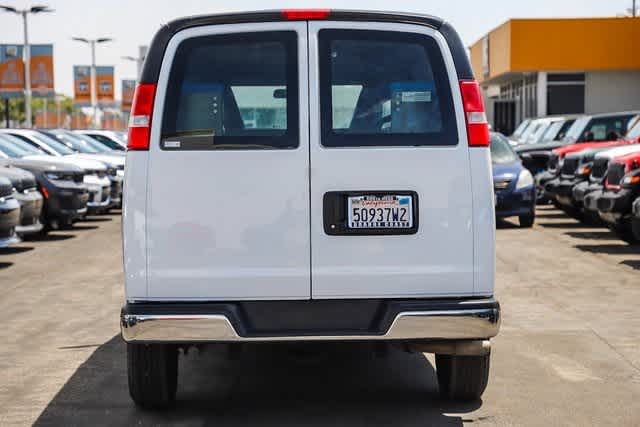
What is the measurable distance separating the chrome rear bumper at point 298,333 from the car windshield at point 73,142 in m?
19.2

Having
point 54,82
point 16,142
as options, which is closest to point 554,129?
point 16,142

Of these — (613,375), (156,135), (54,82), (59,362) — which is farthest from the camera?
(54,82)

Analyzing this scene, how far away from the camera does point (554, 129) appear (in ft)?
86.1

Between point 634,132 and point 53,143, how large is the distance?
1092cm

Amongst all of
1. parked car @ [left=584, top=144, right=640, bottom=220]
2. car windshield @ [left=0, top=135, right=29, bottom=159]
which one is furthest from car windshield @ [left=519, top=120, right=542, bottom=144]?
car windshield @ [left=0, top=135, right=29, bottom=159]

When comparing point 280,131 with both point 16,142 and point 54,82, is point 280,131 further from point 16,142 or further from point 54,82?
point 54,82

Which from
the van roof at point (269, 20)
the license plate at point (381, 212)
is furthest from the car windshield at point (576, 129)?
the license plate at point (381, 212)

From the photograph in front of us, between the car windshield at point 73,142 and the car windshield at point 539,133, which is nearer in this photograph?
the car windshield at point 73,142

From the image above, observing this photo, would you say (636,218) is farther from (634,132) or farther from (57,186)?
(57,186)

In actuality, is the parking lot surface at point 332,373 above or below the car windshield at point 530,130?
below

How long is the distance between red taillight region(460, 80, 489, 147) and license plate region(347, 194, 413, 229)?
1.43 feet

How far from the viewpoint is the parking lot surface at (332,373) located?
6.48 metres

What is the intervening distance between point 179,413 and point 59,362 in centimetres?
187

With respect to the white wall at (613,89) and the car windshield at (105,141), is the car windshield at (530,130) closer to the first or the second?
the car windshield at (105,141)
